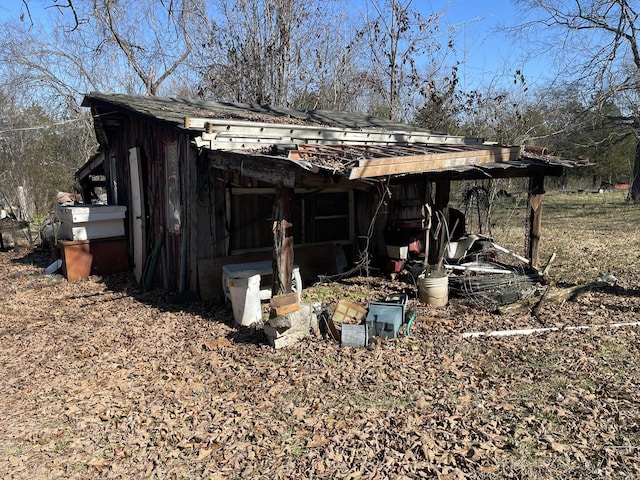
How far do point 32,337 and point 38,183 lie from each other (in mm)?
16969

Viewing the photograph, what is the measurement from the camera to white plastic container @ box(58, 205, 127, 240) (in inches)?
352

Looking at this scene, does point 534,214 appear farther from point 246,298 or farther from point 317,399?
point 317,399

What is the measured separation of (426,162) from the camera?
17.9 ft

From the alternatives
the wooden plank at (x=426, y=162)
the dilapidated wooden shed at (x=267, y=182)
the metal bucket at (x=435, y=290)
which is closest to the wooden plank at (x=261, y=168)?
the dilapidated wooden shed at (x=267, y=182)

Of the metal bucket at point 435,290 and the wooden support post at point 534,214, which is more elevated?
the wooden support post at point 534,214

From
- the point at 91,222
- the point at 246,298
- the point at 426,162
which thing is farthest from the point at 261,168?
the point at 91,222

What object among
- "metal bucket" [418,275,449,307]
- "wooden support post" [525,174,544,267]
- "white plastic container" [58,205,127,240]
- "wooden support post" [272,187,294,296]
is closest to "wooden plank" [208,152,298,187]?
"wooden support post" [272,187,294,296]

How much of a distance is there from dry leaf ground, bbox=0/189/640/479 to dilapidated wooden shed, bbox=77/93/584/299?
1366mm

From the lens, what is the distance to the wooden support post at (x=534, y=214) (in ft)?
25.9

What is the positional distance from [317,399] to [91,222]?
23.3 feet

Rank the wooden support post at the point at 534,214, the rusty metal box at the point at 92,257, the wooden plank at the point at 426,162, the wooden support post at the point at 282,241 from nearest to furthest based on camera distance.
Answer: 1. the wooden plank at the point at 426,162
2. the wooden support post at the point at 282,241
3. the wooden support post at the point at 534,214
4. the rusty metal box at the point at 92,257

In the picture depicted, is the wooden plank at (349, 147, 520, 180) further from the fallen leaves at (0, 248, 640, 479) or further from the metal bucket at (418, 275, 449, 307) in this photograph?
the fallen leaves at (0, 248, 640, 479)

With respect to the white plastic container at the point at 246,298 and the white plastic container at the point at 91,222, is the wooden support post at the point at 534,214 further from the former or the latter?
the white plastic container at the point at 91,222

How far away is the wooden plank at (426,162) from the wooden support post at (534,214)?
1979 millimetres
